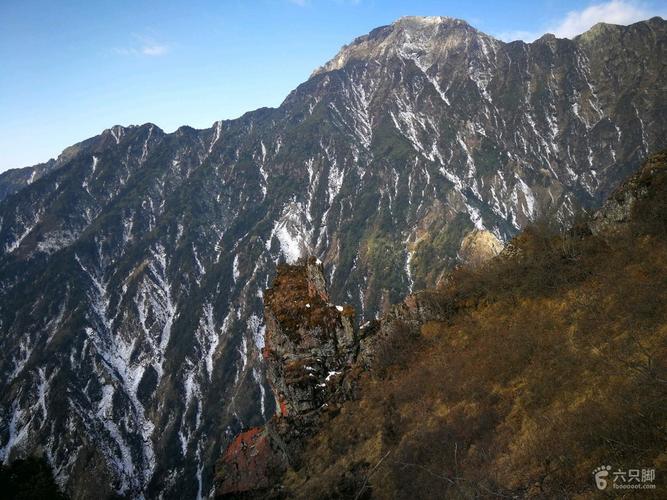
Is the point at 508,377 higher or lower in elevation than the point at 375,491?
higher

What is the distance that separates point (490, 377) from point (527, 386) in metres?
3.32

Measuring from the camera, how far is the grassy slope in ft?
61.6

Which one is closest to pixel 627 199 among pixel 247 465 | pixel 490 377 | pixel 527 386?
pixel 490 377

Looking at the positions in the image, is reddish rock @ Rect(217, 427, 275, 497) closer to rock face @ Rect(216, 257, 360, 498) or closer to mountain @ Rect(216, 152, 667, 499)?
rock face @ Rect(216, 257, 360, 498)

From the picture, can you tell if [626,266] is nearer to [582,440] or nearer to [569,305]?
[569,305]

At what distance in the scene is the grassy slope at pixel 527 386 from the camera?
739 inches

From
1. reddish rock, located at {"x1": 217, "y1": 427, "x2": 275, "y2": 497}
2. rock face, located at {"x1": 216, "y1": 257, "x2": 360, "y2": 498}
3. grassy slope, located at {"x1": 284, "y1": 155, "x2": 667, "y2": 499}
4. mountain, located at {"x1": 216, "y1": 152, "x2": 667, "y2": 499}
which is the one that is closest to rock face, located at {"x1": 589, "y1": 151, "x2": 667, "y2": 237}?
mountain, located at {"x1": 216, "y1": 152, "x2": 667, "y2": 499}

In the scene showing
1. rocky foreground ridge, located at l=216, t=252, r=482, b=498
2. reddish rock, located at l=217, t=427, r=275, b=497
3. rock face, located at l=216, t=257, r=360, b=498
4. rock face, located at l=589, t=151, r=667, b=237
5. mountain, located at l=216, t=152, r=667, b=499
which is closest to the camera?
mountain, located at l=216, t=152, r=667, b=499

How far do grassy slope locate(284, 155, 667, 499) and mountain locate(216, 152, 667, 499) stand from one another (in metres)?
0.09

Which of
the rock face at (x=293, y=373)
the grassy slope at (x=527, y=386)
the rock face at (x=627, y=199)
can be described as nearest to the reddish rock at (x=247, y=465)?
the rock face at (x=293, y=373)

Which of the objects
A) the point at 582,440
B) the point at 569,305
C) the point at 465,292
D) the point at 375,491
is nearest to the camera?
the point at 582,440

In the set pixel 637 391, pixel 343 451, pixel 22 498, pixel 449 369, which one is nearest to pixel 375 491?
pixel 343 451

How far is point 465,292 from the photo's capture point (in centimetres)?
4200

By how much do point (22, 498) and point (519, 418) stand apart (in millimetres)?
32577
